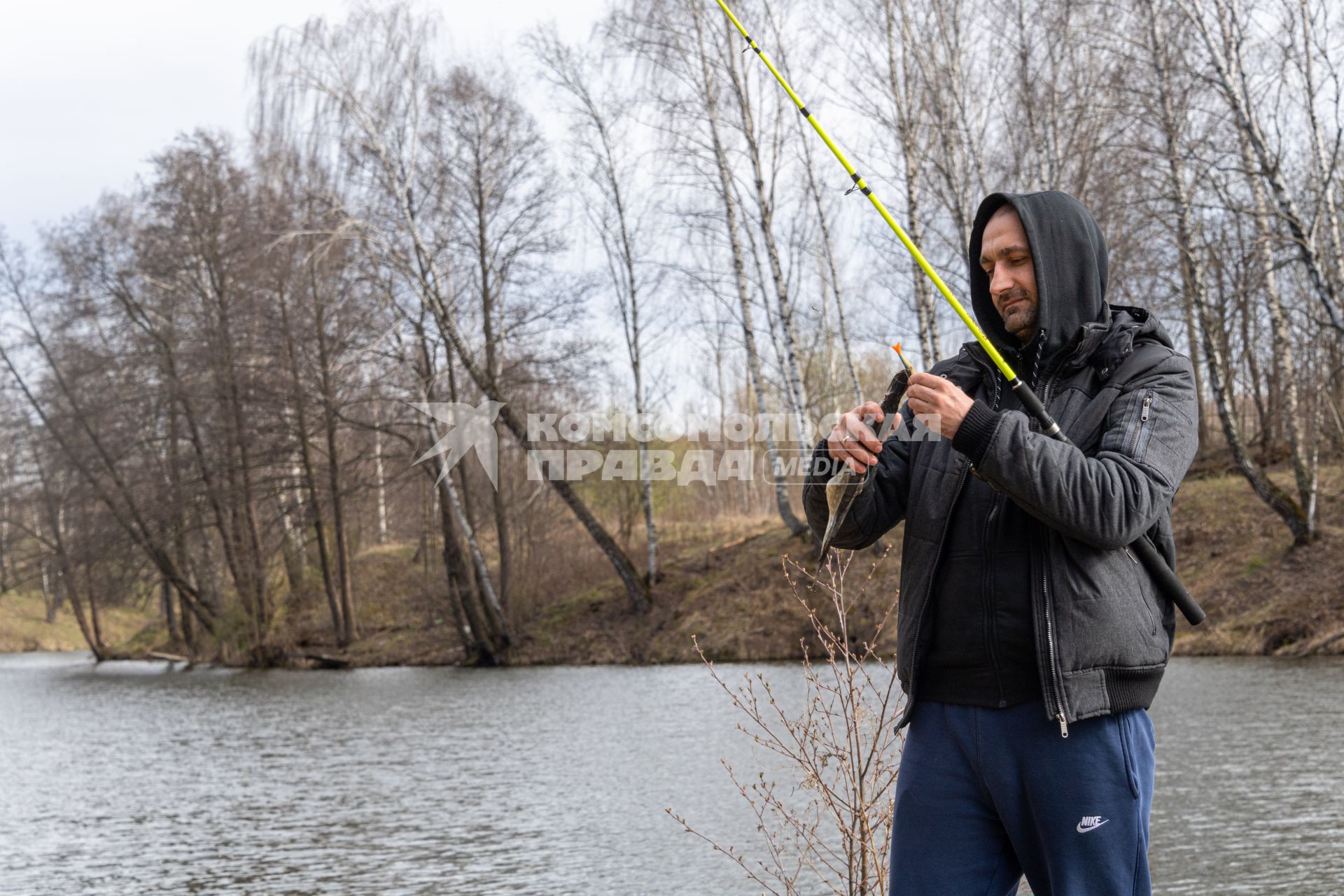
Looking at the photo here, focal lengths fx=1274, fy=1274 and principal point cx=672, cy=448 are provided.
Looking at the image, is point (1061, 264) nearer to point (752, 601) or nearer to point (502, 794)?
point (502, 794)

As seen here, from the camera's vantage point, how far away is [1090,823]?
6.90 ft

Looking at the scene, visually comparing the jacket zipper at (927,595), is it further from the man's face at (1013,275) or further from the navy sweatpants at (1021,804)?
the man's face at (1013,275)

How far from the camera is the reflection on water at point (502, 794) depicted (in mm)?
6480

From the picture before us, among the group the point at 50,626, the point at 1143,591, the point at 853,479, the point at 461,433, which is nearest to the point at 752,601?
the point at 461,433

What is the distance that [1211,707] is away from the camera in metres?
10.4

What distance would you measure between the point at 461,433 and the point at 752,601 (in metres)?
6.68

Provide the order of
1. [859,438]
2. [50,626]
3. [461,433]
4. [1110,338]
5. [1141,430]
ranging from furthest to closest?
[50,626]
[461,433]
[859,438]
[1110,338]
[1141,430]

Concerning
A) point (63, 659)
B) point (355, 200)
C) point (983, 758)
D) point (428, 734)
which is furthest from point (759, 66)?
point (63, 659)

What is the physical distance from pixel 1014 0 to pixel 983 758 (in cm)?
1823

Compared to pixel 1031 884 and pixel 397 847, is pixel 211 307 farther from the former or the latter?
pixel 1031 884

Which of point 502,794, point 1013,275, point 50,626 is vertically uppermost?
point 1013,275

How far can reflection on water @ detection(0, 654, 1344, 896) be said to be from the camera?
6.48 m

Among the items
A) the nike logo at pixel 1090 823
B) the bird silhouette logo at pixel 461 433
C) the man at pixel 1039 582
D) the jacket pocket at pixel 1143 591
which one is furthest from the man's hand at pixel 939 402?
the bird silhouette logo at pixel 461 433

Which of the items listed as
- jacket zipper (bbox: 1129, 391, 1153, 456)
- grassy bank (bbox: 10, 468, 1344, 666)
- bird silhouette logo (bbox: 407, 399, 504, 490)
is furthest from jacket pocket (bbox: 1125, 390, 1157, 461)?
bird silhouette logo (bbox: 407, 399, 504, 490)
